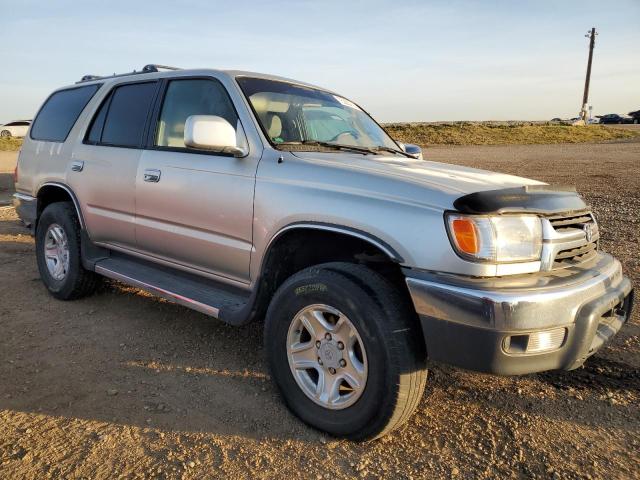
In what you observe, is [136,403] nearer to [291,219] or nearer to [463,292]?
[291,219]

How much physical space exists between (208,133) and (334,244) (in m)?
0.94

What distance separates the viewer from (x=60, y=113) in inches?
195

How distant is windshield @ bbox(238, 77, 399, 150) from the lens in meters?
3.43

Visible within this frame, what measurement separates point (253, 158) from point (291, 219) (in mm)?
523

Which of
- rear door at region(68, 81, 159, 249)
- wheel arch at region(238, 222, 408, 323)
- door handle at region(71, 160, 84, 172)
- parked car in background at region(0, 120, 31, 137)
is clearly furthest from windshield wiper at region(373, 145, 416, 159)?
parked car in background at region(0, 120, 31, 137)

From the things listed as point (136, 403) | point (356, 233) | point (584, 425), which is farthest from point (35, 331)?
point (584, 425)

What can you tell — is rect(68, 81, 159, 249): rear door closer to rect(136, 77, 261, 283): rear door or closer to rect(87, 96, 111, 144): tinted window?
rect(87, 96, 111, 144): tinted window

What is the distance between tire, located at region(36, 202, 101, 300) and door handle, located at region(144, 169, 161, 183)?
1.19 m

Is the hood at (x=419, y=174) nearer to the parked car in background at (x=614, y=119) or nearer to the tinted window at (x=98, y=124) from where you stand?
the tinted window at (x=98, y=124)

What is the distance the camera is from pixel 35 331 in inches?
160

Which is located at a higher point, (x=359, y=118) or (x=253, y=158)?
(x=359, y=118)

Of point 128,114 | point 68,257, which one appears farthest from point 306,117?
point 68,257

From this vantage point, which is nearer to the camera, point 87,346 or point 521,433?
point 521,433

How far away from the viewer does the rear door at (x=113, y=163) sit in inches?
156
